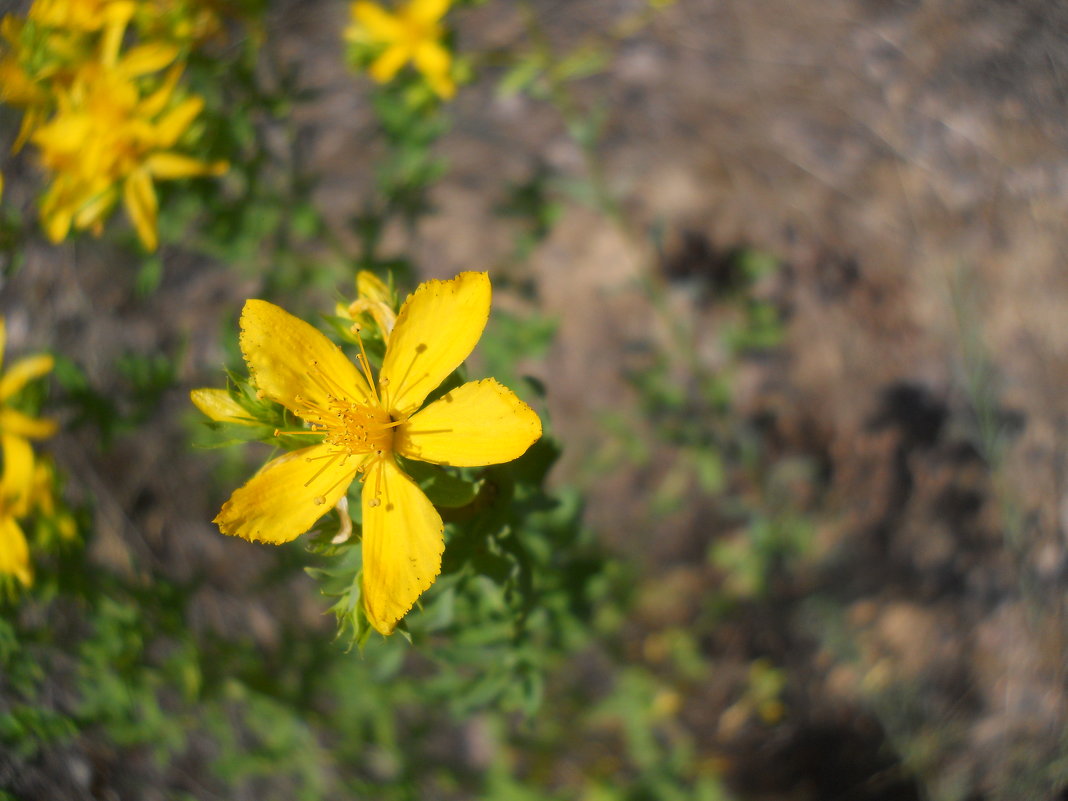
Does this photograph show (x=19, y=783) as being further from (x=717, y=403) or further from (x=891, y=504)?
(x=891, y=504)

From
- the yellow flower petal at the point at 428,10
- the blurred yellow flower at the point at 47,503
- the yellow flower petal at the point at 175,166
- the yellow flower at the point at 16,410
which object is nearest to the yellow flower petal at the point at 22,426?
the yellow flower at the point at 16,410

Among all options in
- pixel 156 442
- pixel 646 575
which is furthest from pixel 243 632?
pixel 646 575

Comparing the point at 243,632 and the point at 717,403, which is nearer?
the point at 717,403

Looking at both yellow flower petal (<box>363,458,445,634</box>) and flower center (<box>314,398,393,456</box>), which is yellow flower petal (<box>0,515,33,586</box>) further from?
yellow flower petal (<box>363,458,445,634</box>)

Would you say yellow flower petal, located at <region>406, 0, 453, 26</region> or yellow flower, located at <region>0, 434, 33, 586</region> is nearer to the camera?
yellow flower, located at <region>0, 434, 33, 586</region>

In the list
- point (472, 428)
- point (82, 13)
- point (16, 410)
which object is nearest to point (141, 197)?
point (82, 13)

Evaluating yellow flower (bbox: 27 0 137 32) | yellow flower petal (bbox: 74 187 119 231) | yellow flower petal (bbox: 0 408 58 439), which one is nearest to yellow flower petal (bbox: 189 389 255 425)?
yellow flower petal (bbox: 0 408 58 439)
